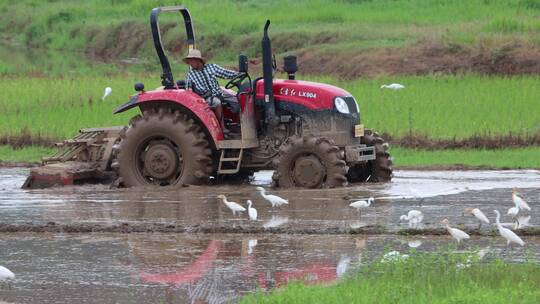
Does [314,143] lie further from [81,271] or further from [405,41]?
[405,41]

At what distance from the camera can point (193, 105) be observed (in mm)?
13797

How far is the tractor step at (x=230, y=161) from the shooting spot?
13883mm

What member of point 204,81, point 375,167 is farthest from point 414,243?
point 204,81

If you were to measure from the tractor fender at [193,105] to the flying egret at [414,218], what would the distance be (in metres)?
3.96

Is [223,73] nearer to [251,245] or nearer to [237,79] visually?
[237,79]

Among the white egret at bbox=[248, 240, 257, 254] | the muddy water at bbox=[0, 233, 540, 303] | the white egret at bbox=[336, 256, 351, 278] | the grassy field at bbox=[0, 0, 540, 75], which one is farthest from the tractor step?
the grassy field at bbox=[0, 0, 540, 75]

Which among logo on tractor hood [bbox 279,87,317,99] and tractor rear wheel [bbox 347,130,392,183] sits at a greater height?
logo on tractor hood [bbox 279,87,317,99]

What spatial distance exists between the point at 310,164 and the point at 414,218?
3.35 meters

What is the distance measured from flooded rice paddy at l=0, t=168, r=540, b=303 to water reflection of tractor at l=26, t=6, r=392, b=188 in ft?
1.02

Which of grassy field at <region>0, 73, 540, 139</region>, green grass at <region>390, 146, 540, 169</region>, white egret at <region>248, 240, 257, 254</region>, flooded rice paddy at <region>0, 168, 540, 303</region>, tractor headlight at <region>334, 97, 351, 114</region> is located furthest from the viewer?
grassy field at <region>0, 73, 540, 139</region>

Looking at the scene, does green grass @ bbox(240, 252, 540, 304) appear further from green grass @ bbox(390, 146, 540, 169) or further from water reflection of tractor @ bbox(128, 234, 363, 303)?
green grass @ bbox(390, 146, 540, 169)

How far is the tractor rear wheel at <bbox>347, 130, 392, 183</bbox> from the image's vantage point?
46.6 ft

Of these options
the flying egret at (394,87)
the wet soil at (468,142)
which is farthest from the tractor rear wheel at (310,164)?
the flying egret at (394,87)

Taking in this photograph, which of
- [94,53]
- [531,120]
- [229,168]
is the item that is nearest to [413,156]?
[531,120]
